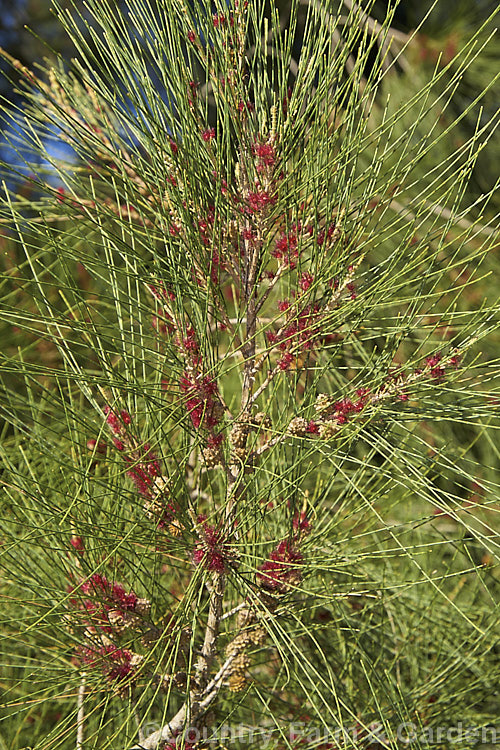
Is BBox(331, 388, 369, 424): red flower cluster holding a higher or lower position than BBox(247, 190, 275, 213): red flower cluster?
lower

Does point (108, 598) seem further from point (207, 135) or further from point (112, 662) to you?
point (207, 135)

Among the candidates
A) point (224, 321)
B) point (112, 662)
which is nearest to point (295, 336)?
point (224, 321)

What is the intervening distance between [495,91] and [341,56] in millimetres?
983

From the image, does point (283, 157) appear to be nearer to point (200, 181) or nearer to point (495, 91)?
point (200, 181)

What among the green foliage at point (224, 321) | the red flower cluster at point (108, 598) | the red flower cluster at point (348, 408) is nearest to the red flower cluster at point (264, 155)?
the green foliage at point (224, 321)

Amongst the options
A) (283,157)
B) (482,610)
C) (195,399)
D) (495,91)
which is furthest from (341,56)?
(495,91)

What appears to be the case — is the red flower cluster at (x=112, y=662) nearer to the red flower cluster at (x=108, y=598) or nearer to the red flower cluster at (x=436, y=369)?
the red flower cluster at (x=108, y=598)

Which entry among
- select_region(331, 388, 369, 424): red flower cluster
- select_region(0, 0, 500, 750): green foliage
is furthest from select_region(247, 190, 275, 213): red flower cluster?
select_region(331, 388, 369, 424): red flower cluster

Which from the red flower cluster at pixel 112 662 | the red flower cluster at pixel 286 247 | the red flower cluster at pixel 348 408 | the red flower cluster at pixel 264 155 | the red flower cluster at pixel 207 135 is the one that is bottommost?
the red flower cluster at pixel 112 662

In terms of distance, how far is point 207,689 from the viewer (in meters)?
0.51

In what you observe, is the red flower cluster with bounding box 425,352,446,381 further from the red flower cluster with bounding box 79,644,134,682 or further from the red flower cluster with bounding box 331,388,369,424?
the red flower cluster with bounding box 79,644,134,682

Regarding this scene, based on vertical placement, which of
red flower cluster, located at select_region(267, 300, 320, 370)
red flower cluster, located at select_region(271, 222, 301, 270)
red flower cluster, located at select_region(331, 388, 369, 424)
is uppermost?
red flower cluster, located at select_region(271, 222, 301, 270)

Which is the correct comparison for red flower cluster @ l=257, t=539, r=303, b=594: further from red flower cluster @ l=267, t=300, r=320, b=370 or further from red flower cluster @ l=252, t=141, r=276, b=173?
red flower cluster @ l=252, t=141, r=276, b=173

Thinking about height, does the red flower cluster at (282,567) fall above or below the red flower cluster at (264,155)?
below
